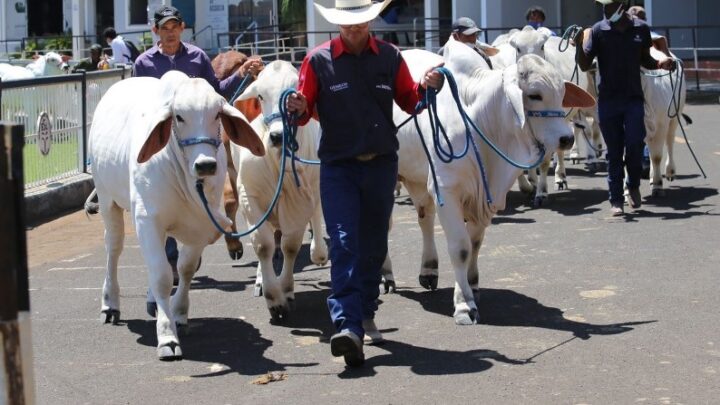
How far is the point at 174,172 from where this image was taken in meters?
8.42

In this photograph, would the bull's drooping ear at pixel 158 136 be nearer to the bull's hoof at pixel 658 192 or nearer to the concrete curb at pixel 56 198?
the concrete curb at pixel 56 198

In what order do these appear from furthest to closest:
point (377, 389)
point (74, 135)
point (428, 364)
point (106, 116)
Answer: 1. point (74, 135)
2. point (106, 116)
3. point (428, 364)
4. point (377, 389)

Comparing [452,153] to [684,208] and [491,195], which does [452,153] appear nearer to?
[491,195]

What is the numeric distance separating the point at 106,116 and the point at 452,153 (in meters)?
2.60

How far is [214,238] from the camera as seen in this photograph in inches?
348

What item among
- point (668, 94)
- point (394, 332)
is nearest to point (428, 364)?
point (394, 332)

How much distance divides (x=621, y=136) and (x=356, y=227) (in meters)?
5.87

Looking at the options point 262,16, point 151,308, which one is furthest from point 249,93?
point 262,16

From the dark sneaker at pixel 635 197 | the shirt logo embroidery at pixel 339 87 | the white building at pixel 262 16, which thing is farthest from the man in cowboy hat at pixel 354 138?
the white building at pixel 262 16

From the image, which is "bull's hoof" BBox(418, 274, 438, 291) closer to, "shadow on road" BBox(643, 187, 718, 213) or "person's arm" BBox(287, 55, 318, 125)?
"person's arm" BBox(287, 55, 318, 125)

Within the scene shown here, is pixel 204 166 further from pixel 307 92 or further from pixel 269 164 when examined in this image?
pixel 269 164

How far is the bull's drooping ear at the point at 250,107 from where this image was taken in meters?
9.71

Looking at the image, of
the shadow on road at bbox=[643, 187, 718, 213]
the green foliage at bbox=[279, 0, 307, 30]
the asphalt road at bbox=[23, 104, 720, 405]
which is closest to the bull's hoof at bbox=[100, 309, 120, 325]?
the asphalt road at bbox=[23, 104, 720, 405]

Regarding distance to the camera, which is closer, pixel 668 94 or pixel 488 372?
pixel 488 372
